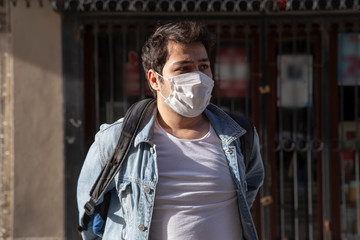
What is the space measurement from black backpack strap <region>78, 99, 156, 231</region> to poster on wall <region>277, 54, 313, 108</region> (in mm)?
3505

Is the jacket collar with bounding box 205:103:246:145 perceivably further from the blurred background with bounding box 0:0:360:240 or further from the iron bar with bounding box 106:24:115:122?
the iron bar with bounding box 106:24:115:122

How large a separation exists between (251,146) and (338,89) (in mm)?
3454

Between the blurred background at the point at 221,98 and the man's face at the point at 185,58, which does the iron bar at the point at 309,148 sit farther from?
the man's face at the point at 185,58

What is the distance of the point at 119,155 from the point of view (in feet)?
8.14

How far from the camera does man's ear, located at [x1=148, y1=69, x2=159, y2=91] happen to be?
8.65 ft

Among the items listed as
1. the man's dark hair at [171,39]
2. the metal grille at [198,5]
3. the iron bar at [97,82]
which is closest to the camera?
the man's dark hair at [171,39]

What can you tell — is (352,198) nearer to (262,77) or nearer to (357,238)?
(357,238)

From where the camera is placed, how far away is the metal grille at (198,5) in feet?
17.7

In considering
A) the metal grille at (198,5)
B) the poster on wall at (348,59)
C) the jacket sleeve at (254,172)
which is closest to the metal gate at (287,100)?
the poster on wall at (348,59)

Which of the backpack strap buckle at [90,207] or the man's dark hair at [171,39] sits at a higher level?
the man's dark hair at [171,39]

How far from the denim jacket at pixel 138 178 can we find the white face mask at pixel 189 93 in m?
0.10

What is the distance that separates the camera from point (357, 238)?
590 cm

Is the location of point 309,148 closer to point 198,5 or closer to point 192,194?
point 198,5

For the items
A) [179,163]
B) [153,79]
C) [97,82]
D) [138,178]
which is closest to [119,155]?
[138,178]
